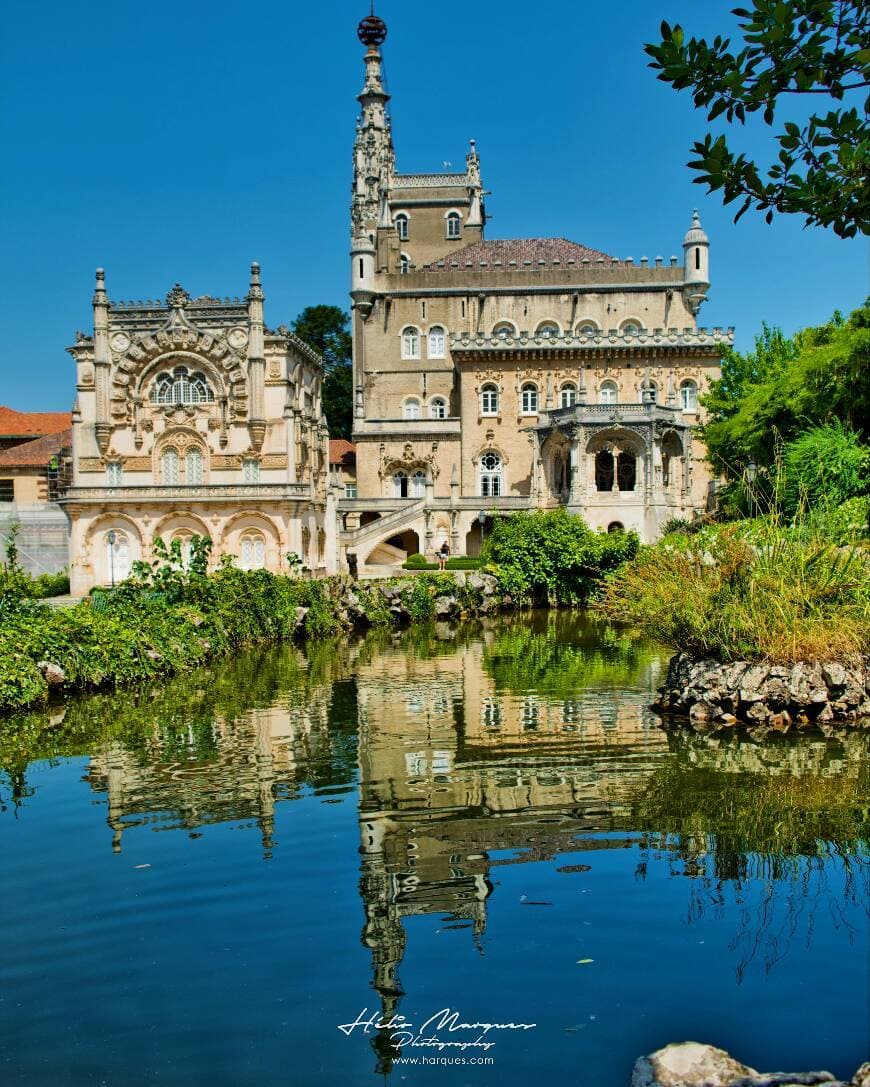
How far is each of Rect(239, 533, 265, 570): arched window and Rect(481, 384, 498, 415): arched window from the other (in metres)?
13.4

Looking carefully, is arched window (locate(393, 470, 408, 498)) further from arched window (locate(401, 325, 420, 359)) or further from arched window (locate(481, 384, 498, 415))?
arched window (locate(401, 325, 420, 359))

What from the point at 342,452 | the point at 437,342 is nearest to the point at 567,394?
the point at 437,342

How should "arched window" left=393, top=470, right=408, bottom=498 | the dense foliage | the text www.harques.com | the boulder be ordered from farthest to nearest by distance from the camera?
→ "arched window" left=393, top=470, right=408, bottom=498 < the dense foliage < the boulder < the text www.harques.com

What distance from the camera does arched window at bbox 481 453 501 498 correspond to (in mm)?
44312

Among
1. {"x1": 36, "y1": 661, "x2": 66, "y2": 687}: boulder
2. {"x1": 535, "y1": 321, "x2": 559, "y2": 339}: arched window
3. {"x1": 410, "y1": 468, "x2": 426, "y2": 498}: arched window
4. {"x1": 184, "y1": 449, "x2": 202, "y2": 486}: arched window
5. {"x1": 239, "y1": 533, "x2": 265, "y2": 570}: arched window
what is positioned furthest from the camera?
{"x1": 535, "y1": 321, "x2": 559, "y2": 339}: arched window

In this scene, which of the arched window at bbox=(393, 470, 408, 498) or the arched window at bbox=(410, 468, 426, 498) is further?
the arched window at bbox=(393, 470, 408, 498)

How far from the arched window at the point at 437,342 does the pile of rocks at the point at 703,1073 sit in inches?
1712

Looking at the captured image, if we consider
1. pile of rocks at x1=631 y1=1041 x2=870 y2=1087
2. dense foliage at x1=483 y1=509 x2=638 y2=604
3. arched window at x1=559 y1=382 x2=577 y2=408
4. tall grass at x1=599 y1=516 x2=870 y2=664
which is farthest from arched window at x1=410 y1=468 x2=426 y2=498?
pile of rocks at x1=631 y1=1041 x2=870 y2=1087

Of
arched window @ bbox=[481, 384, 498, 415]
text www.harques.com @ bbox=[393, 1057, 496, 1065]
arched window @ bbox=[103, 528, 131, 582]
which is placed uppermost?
arched window @ bbox=[481, 384, 498, 415]

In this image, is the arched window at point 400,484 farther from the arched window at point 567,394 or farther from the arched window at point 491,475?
the arched window at point 567,394

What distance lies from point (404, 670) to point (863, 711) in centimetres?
921

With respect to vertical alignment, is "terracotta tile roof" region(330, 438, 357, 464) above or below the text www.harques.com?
above

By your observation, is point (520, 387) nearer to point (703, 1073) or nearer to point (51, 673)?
point (51, 673)

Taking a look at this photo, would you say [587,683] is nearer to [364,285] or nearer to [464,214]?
[364,285]
